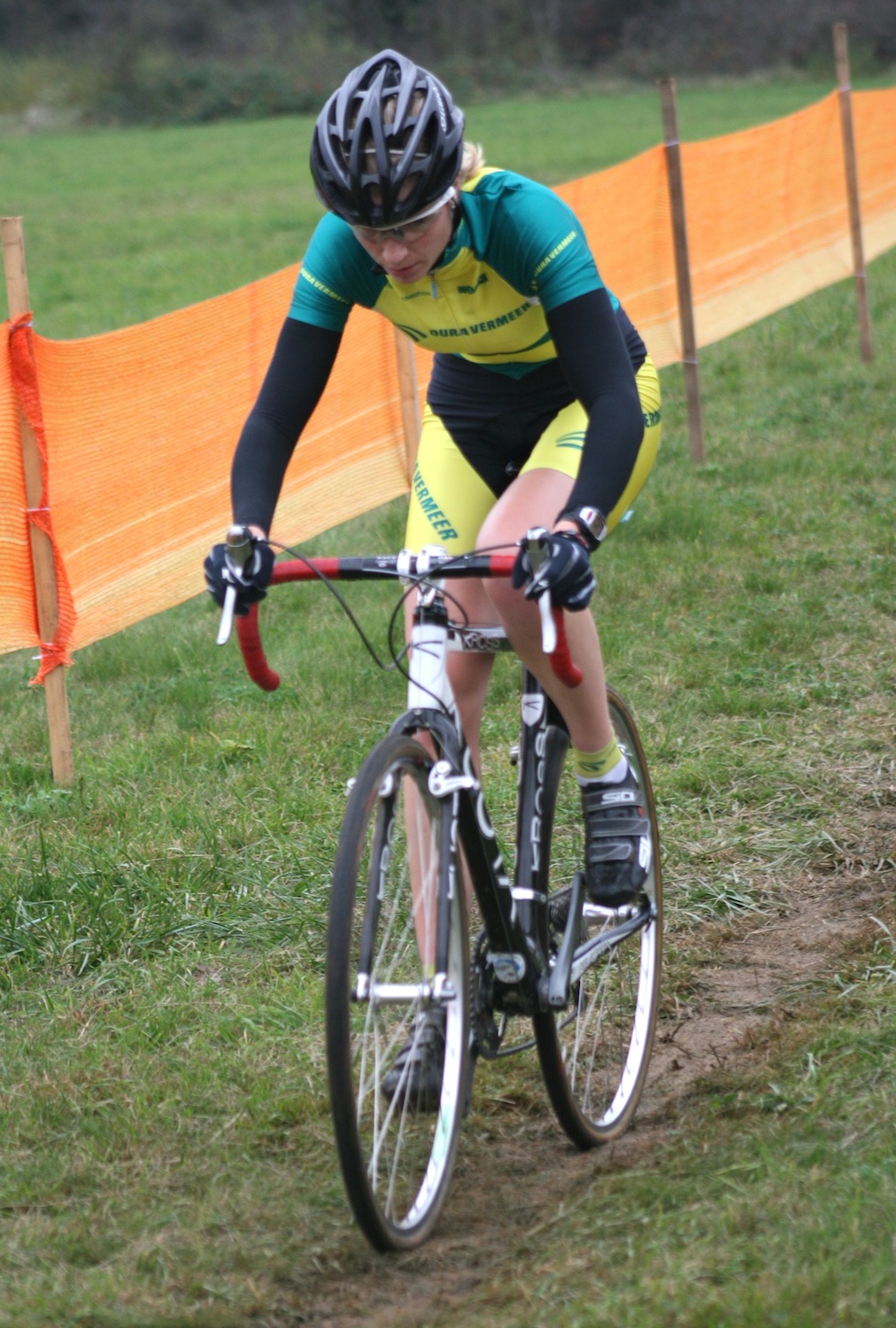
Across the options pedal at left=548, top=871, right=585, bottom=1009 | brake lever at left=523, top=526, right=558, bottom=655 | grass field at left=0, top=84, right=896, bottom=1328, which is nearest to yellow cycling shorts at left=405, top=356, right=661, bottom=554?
brake lever at left=523, top=526, right=558, bottom=655

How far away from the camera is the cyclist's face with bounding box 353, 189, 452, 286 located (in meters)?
3.04

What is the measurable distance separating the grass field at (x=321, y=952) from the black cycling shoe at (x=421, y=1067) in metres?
0.30

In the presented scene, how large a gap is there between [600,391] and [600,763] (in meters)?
0.89

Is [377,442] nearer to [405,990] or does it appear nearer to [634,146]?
[405,990]

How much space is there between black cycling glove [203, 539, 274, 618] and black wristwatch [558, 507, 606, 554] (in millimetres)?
557

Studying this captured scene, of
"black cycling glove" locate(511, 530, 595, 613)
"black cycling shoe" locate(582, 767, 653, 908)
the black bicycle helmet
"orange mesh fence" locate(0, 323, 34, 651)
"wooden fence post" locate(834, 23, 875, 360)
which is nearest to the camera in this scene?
"black cycling glove" locate(511, 530, 595, 613)

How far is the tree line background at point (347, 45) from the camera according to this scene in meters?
50.9

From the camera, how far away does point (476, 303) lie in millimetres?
3332

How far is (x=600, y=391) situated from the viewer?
3061 millimetres

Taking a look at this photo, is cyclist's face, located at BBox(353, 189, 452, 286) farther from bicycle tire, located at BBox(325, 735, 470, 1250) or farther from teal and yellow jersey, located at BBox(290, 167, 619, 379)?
bicycle tire, located at BBox(325, 735, 470, 1250)

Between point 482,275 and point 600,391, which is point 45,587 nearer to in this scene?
point 482,275

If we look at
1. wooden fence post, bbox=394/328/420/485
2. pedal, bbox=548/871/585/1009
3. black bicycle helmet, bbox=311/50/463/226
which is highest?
wooden fence post, bbox=394/328/420/485

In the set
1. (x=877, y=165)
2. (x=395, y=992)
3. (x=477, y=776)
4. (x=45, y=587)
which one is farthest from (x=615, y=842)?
(x=877, y=165)

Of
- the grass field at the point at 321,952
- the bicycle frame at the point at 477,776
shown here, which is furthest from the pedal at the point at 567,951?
the grass field at the point at 321,952
